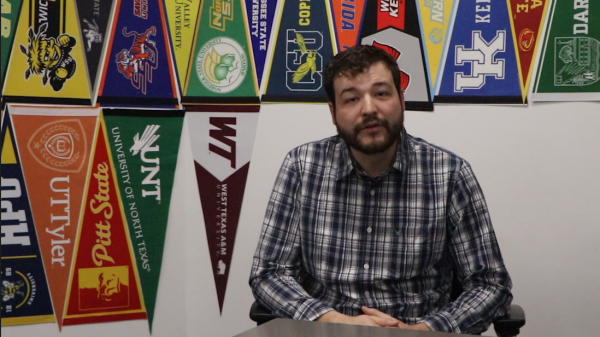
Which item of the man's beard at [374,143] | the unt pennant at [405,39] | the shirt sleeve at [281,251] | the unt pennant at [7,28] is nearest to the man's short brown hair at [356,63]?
the man's beard at [374,143]

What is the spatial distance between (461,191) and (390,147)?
0.22 metres

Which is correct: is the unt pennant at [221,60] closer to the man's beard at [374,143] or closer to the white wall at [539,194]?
the white wall at [539,194]

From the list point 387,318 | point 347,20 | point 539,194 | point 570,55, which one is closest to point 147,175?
point 347,20

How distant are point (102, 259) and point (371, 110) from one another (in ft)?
4.10

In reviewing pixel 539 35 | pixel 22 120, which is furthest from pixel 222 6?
pixel 539 35

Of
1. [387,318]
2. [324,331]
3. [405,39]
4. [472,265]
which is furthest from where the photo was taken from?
[405,39]

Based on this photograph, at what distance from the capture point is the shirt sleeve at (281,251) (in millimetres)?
1489

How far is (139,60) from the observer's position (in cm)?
218

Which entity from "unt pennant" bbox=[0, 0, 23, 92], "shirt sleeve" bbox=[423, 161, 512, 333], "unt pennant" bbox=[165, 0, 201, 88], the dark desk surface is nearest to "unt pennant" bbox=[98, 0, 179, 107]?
"unt pennant" bbox=[165, 0, 201, 88]

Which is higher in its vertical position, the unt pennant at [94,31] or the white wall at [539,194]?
the unt pennant at [94,31]

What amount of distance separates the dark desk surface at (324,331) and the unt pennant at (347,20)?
51.2 inches

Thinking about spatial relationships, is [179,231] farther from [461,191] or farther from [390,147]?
[461,191]

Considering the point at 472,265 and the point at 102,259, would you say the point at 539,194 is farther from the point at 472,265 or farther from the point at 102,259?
the point at 102,259

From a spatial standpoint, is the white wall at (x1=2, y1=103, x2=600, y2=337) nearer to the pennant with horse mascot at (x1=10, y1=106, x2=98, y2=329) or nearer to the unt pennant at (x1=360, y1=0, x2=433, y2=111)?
the unt pennant at (x1=360, y1=0, x2=433, y2=111)
